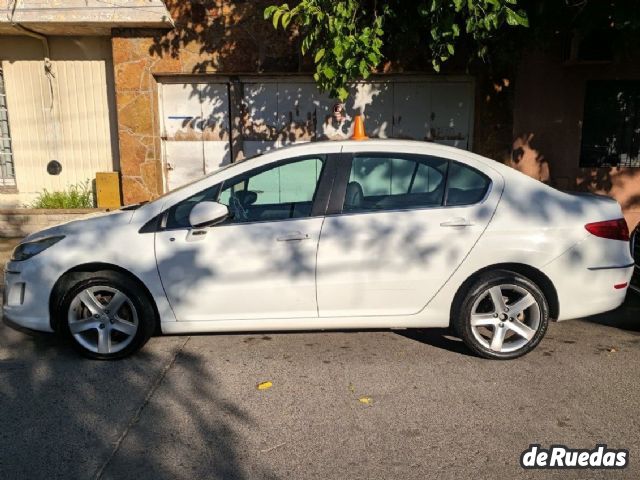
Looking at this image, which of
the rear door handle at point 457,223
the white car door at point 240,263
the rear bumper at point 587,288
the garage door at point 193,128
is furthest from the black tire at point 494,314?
the garage door at point 193,128

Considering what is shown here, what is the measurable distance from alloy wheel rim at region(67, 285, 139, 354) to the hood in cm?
46

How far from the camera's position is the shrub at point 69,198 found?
895 cm

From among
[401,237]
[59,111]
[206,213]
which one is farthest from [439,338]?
[59,111]

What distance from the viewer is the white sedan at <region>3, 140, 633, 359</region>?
4.22 m

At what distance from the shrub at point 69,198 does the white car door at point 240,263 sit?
5.42m

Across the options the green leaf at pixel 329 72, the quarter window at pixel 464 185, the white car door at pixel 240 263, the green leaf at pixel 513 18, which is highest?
the green leaf at pixel 513 18

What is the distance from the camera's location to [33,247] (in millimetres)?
4379

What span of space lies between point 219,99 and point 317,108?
1.45m

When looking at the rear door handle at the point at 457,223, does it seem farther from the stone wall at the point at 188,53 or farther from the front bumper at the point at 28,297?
the stone wall at the point at 188,53

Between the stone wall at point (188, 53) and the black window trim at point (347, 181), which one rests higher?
the stone wall at point (188, 53)

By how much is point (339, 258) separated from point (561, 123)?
18.5ft

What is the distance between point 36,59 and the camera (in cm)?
895

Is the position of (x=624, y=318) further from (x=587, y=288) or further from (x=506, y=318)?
(x=506, y=318)
